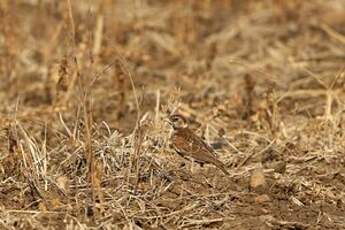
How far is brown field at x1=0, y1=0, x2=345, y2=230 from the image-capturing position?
491cm

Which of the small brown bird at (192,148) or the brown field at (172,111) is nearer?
the brown field at (172,111)

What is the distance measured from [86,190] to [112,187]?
0.48 feet

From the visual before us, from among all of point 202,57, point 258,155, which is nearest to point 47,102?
point 202,57

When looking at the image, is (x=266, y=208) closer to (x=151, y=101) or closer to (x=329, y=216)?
(x=329, y=216)

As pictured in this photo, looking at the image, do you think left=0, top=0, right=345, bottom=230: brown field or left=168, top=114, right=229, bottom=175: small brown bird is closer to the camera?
left=0, top=0, right=345, bottom=230: brown field

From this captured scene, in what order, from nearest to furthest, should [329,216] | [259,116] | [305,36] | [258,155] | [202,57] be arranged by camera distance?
[329,216] → [258,155] → [259,116] → [202,57] → [305,36]

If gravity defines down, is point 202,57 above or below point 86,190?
below

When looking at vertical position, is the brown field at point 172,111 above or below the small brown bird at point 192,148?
below

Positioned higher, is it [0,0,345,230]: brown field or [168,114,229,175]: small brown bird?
[168,114,229,175]: small brown bird

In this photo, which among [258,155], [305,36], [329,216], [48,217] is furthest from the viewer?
[305,36]

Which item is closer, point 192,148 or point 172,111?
point 192,148

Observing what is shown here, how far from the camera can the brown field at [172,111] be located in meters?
4.91

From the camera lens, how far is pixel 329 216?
505 cm

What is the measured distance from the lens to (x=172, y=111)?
578 cm
